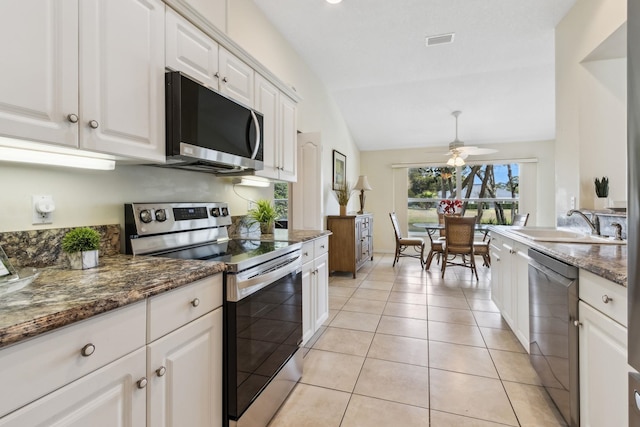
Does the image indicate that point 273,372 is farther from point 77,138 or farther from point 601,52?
point 601,52

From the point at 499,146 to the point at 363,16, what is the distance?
14.9ft

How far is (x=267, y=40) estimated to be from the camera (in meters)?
2.98

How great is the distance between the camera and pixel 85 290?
2.84 ft

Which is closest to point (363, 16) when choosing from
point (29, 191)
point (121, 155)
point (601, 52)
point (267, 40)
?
point (267, 40)

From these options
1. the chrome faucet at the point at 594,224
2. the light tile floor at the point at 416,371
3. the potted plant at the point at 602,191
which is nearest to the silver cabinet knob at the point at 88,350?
the light tile floor at the point at 416,371

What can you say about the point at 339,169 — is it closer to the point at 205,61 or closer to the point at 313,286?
the point at 313,286

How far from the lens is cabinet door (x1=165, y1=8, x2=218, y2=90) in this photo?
1.44 meters

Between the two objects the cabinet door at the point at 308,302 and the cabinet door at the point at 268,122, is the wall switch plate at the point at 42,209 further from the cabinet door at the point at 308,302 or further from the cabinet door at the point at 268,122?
the cabinet door at the point at 308,302

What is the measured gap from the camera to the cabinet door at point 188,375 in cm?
96

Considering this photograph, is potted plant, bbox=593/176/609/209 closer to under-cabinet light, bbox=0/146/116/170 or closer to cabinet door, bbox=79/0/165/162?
cabinet door, bbox=79/0/165/162

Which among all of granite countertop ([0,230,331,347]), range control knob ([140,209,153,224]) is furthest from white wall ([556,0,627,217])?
range control knob ([140,209,153,224])

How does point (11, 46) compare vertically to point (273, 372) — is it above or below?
above

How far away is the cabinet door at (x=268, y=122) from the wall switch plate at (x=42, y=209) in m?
1.19

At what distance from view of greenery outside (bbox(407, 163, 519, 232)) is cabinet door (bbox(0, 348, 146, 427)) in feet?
21.1
